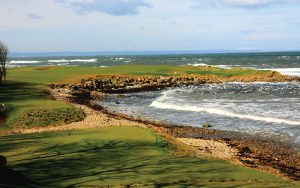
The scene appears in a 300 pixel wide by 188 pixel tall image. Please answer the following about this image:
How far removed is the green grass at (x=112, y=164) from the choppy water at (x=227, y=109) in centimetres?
1036

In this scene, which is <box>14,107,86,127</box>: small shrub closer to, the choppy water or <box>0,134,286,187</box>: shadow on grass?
the choppy water

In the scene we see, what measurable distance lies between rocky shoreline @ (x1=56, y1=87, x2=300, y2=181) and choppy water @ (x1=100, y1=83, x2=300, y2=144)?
6.16ft

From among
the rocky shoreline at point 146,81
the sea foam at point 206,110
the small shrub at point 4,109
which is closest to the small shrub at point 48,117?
the small shrub at point 4,109

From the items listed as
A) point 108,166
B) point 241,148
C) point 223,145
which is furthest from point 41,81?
point 108,166

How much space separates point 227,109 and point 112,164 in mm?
24740

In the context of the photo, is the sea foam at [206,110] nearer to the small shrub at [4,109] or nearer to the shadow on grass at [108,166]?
the shadow on grass at [108,166]

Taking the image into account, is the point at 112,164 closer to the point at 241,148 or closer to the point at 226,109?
the point at 241,148

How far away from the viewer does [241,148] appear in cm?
2377

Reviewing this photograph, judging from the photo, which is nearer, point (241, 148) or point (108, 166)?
point (108, 166)

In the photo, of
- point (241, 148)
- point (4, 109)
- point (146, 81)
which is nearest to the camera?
point (241, 148)

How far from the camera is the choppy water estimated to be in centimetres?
3074

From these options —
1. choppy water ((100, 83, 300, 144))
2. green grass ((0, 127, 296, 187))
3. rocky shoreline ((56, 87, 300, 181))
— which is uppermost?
green grass ((0, 127, 296, 187))

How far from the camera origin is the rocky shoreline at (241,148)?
19391mm

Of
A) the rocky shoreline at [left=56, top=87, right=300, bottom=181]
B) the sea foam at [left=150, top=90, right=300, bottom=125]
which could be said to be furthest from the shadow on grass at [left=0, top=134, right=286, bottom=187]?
the sea foam at [left=150, top=90, right=300, bottom=125]
